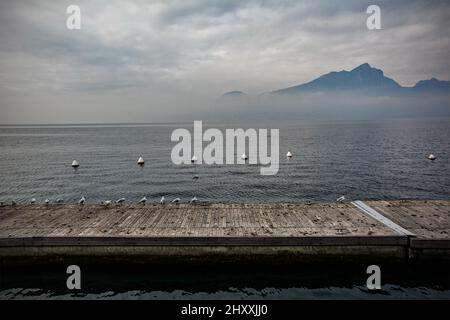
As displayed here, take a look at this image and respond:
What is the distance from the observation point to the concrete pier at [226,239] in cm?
1472

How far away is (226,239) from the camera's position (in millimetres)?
14727

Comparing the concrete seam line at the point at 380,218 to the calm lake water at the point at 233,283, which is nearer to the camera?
the calm lake water at the point at 233,283

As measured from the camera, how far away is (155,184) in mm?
38219

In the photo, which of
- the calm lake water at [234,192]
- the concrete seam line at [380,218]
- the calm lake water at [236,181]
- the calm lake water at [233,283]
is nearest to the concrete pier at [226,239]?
the concrete seam line at [380,218]

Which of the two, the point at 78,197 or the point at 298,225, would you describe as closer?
the point at 298,225

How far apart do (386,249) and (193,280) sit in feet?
32.2

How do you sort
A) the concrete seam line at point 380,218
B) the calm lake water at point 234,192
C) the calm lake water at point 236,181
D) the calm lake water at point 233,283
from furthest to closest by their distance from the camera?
the calm lake water at point 236,181
the concrete seam line at point 380,218
the calm lake water at point 234,192
the calm lake water at point 233,283

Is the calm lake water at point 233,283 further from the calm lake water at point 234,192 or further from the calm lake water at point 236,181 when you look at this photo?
the calm lake water at point 236,181

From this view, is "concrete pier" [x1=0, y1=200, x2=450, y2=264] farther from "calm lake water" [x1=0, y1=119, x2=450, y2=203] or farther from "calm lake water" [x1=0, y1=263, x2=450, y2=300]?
"calm lake water" [x1=0, y1=119, x2=450, y2=203]

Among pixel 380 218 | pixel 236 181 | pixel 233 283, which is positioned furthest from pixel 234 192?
pixel 233 283

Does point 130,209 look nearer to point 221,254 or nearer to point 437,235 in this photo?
point 221,254

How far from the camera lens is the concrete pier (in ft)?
48.3

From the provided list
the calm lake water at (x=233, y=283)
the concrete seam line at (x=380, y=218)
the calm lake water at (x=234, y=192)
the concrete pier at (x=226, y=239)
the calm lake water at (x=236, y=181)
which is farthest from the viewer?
the calm lake water at (x=236, y=181)
